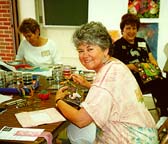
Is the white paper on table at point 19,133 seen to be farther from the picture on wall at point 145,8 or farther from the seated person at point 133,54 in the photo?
the picture on wall at point 145,8

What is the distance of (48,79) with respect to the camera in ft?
7.91

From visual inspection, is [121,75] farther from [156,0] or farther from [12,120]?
[156,0]

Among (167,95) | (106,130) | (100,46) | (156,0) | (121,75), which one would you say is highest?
(156,0)

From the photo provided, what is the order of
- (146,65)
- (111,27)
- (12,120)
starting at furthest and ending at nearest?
(111,27) → (146,65) → (12,120)

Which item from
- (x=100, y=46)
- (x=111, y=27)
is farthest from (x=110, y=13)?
(x=100, y=46)

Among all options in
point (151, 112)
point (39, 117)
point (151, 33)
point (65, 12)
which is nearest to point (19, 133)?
point (39, 117)

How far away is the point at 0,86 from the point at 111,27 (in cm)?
203

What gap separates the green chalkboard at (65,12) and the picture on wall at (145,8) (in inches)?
30.4

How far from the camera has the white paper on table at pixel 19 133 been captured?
142 cm

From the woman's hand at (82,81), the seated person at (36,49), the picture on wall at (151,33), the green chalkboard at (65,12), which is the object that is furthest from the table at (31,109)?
the green chalkboard at (65,12)

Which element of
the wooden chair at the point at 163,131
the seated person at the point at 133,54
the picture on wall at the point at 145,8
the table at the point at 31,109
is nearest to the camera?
the table at the point at 31,109

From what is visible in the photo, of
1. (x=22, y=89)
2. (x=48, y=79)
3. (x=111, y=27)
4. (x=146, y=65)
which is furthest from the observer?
(x=111, y=27)

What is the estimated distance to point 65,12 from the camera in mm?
4328

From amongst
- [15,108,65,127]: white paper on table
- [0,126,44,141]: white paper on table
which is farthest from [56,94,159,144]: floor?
[0,126,44,141]: white paper on table
